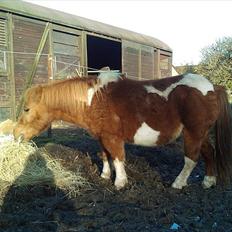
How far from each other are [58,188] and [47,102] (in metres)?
1.30

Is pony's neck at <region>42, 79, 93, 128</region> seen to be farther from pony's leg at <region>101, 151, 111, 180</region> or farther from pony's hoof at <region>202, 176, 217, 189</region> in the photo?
pony's hoof at <region>202, 176, 217, 189</region>

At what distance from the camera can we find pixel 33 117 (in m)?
5.59

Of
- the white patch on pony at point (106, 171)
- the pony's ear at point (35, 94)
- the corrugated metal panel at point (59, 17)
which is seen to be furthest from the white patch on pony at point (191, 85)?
the corrugated metal panel at point (59, 17)

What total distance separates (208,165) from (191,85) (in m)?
1.19

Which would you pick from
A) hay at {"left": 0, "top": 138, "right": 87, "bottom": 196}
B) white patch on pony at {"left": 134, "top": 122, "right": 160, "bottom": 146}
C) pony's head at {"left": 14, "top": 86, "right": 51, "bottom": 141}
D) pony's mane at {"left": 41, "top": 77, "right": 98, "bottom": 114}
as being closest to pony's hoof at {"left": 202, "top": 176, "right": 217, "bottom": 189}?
white patch on pony at {"left": 134, "top": 122, "right": 160, "bottom": 146}

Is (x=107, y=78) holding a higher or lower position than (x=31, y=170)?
higher

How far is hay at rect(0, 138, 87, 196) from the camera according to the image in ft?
16.5

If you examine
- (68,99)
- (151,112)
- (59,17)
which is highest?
(59,17)

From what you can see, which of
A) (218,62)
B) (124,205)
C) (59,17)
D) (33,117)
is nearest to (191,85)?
(124,205)

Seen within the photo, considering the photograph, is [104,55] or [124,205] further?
[104,55]

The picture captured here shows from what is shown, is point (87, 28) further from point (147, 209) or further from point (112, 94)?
point (147, 209)

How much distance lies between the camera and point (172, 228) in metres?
3.53

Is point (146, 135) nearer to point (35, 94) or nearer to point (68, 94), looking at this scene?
point (68, 94)

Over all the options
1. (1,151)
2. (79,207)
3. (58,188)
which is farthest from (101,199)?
(1,151)
